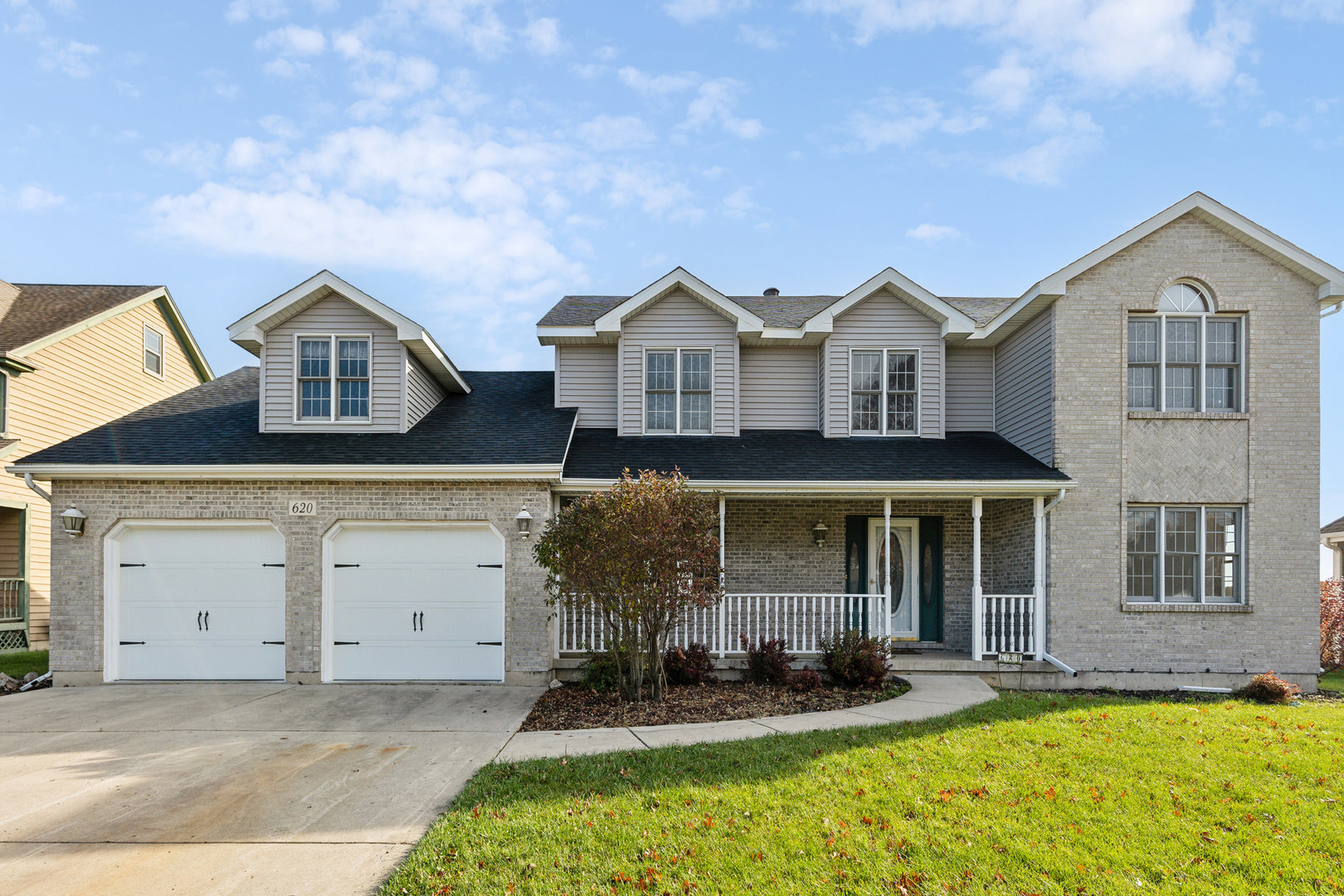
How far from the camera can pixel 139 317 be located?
62.3 ft

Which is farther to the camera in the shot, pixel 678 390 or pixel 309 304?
pixel 678 390

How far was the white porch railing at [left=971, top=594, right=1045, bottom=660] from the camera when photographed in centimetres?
1145

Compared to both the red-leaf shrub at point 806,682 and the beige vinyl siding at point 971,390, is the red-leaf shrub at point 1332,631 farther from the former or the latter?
the red-leaf shrub at point 806,682

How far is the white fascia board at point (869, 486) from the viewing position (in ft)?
37.4

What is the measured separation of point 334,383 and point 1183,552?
14.0 m

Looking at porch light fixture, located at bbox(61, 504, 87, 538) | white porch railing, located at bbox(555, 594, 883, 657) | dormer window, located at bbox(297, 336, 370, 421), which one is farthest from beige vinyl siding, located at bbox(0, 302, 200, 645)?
white porch railing, located at bbox(555, 594, 883, 657)

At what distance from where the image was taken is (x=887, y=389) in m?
13.8

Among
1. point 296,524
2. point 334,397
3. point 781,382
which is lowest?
point 296,524

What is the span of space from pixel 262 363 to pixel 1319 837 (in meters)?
14.1

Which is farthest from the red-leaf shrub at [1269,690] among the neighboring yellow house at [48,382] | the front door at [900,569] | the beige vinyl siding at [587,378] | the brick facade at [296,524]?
the neighboring yellow house at [48,382]

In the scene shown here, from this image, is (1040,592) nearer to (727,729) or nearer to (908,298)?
(908,298)

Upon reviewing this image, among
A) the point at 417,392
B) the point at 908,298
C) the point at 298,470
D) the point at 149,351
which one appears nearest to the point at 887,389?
the point at 908,298

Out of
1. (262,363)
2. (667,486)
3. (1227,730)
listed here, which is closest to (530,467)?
(667,486)

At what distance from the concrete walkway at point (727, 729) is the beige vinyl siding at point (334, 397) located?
21.7 ft
